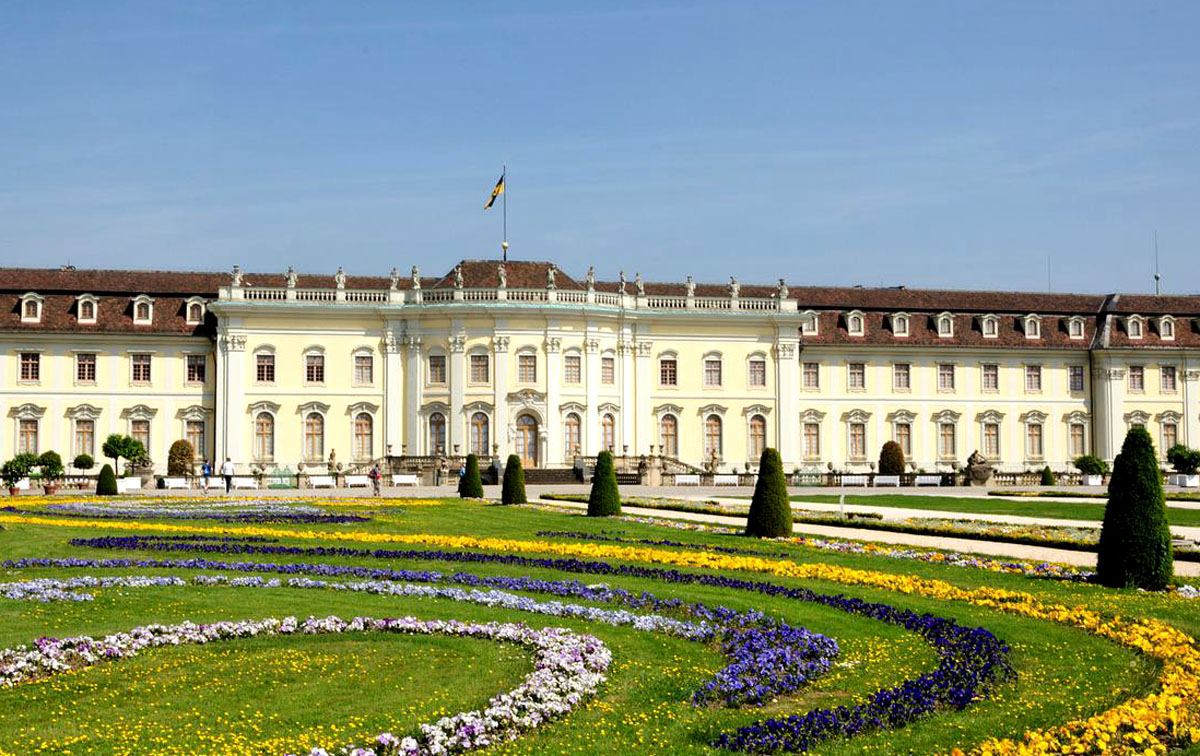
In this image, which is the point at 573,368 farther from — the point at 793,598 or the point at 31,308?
the point at 793,598

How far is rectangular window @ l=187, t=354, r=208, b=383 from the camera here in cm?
5372

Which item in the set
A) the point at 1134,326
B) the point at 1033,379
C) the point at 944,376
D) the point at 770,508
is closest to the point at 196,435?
the point at 944,376

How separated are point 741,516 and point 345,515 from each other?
8404 millimetres

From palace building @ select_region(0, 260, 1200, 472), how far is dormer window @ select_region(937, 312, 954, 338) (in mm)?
103

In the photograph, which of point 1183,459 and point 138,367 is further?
point 1183,459

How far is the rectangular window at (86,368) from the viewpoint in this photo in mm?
52656

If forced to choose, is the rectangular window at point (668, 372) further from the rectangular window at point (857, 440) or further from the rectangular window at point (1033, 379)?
the rectangular window at point (1033, 379)

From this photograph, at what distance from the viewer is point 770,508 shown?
22.7 m

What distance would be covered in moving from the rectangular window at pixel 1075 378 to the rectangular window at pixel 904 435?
7763 mm

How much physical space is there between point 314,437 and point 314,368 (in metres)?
2.75

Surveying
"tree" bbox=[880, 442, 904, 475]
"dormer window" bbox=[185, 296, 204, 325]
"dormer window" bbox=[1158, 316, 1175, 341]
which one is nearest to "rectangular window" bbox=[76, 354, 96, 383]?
"dormer window" bbox=[185, 296, 204, 325]

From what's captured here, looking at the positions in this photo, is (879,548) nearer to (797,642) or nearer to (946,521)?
(946,521)

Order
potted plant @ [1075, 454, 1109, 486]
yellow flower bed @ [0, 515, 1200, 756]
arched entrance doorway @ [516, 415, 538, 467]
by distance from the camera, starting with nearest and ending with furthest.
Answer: yellow flower bed @ [0, 515, 1200, 756], potted plant @ [1075, 454, 1109, 486], arched entrance doorway @ [516, 415, 538, 467]

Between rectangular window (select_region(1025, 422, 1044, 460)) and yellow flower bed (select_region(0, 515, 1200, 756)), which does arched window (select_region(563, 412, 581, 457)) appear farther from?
yellow flower bed (select_region(0, 515, 1200, 756))
